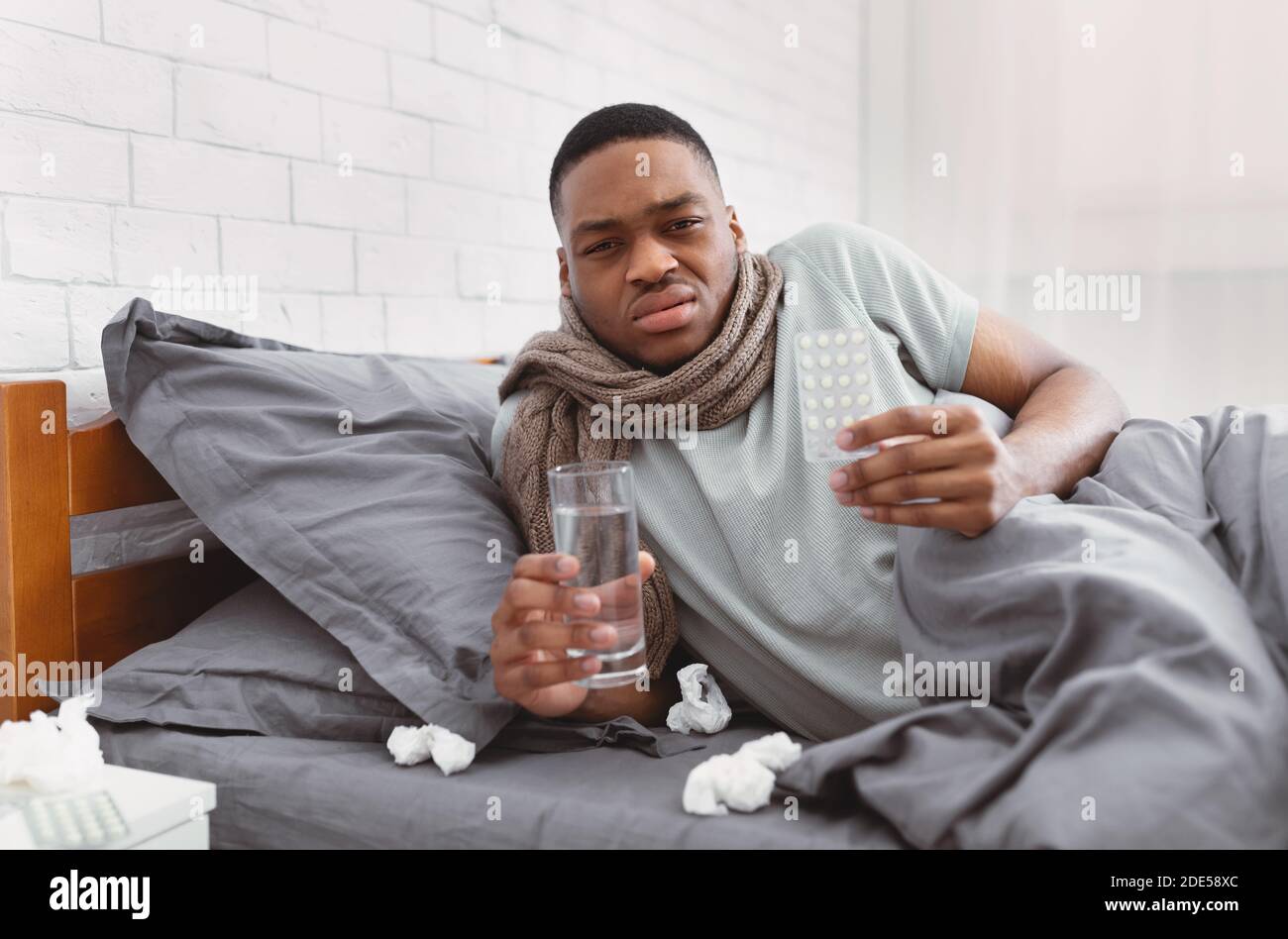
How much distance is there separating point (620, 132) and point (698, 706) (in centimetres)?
67

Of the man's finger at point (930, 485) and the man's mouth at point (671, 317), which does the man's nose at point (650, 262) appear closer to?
the man's mouth at point (671, 317)

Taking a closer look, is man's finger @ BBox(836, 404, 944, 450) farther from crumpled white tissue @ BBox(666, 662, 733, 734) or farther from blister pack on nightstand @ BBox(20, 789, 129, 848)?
blister pack on nightstand @ BBox(20, 789, 129, 848)

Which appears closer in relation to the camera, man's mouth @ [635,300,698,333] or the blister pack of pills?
the blister pack of pills

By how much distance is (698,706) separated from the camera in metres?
1.09

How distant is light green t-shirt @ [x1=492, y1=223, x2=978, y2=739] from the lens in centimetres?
107

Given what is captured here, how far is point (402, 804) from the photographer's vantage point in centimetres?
94

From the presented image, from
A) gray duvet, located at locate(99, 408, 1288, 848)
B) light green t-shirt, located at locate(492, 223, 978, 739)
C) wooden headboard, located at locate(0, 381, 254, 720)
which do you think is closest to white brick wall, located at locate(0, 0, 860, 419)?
wooden headboard, located at locate(0, 381, 254, 720)

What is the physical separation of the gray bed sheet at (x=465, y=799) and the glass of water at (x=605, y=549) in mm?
114

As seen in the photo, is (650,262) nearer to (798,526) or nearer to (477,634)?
(798,526)

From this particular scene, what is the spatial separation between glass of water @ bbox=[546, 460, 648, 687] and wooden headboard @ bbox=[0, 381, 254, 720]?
60 cm

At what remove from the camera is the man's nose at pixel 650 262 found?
1.22m
